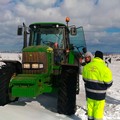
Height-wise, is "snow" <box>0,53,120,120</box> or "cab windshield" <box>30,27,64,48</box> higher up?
"cab windshield" <box>30,27,64,48</box>

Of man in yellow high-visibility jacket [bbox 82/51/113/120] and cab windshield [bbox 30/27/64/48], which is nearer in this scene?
man in yellow high-visibility jacket [bbox 82/51/113/120]

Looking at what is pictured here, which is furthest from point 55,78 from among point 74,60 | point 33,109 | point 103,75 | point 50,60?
point 103,75

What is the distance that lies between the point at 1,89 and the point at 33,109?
1.02 m

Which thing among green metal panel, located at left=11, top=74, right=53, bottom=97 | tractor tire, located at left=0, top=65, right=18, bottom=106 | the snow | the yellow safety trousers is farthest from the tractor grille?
the yellow safety trousers

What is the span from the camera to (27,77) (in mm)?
8930

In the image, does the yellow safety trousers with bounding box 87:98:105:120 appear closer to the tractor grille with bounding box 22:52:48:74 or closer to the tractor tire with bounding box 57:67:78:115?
the tractor tire with bounding box 57:67:78:115

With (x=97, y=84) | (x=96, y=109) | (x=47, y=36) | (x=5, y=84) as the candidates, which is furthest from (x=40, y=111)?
(x=47, y=36)

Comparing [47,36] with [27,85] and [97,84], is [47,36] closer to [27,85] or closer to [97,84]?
[27,85]

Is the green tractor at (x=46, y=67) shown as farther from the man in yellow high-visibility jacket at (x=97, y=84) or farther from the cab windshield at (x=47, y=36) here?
the man in yellow high-visibility jacket at (x=97, y=84)

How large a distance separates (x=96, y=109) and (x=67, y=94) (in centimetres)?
184

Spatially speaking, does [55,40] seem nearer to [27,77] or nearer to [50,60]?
[50,60]

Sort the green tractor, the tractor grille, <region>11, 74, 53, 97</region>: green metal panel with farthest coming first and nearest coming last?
1. the tractor grille
2. the green tractor
3. <region>11, 74, 53, 97</region>: green metal panel

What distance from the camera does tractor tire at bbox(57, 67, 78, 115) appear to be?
8867 mm

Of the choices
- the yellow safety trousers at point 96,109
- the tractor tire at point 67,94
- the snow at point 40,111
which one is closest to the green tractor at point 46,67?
the tractor tire at point 67,94
